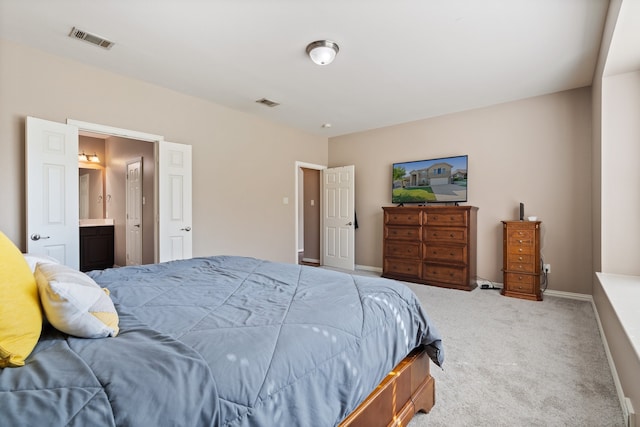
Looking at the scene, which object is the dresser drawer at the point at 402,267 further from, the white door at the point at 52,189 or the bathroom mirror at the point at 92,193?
the bathroom mirror at the point at 92,193

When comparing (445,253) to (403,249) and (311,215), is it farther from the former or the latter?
(311,215)

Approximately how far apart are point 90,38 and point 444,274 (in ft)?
15.8

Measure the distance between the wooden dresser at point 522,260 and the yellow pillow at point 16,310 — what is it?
442 centimetres

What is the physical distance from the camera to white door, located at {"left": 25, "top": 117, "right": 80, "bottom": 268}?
2.81 meters

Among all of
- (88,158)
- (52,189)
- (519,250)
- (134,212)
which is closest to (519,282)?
(519,250)

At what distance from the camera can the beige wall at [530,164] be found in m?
3.84

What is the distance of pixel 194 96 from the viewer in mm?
4133

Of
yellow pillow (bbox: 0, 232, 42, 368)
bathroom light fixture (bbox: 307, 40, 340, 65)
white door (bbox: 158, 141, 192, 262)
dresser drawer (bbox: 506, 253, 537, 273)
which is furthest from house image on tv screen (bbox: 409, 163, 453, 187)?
yellow pillow (bbox: 0, 232, 42, 368)

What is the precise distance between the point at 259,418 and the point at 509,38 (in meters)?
3.36

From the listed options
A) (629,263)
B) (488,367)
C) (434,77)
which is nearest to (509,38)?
(434,77)

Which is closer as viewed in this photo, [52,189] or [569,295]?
[52,189]

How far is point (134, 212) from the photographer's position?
5207 millimetres

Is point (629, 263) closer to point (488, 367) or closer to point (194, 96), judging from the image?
point (488, 367)

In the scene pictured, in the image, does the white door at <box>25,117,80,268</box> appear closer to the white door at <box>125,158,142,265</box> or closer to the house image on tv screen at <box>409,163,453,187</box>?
the white door at <box>125,158,142,265</box>
